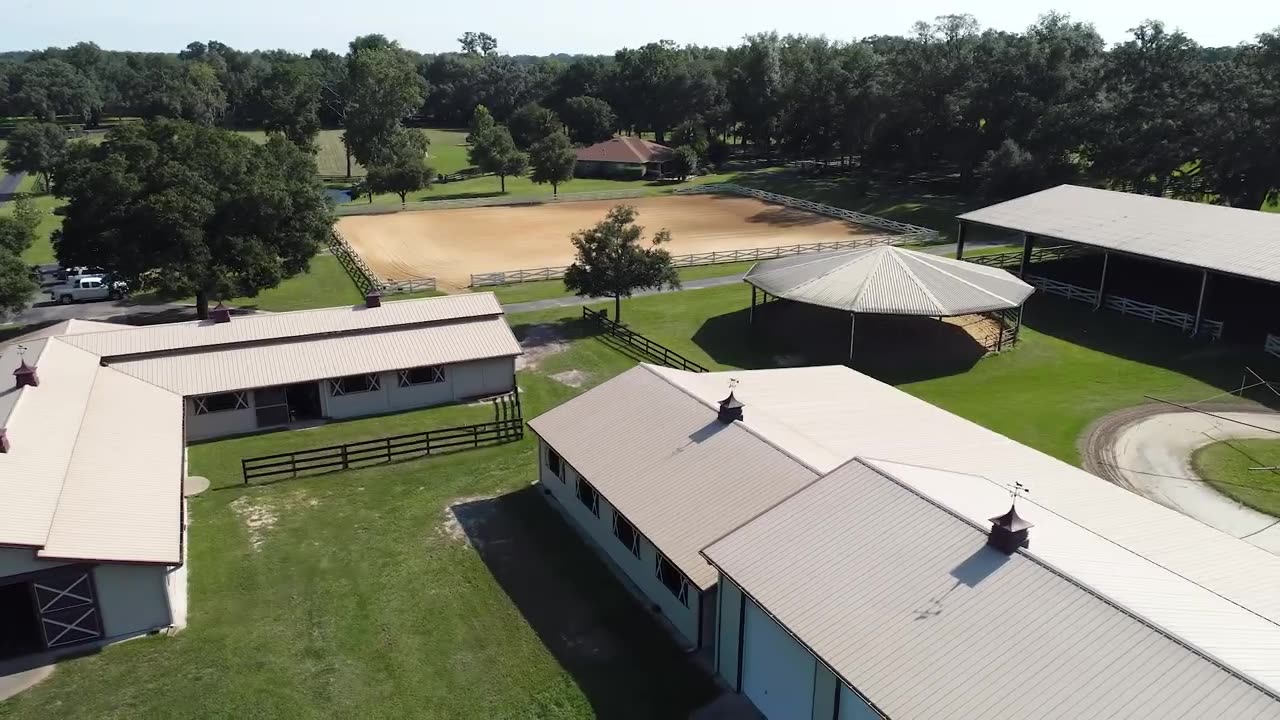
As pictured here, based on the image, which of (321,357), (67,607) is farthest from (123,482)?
(321,357)

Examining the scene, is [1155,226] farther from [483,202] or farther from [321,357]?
[483,202]

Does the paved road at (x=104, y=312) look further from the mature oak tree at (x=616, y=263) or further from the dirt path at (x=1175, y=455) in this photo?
the dirt path at (x=1175, y=455)

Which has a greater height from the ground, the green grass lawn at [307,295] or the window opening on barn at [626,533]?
the green grass lawn at [307,295]

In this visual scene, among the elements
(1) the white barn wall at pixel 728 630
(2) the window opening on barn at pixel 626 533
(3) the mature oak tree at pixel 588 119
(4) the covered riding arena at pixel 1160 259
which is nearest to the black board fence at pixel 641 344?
(2) the window opening on barn at pixel 626 533

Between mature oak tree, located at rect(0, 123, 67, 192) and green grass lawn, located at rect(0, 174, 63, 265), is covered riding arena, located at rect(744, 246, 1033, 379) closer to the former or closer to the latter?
green grass lawn, located at rect(0, 174, 63, 265)

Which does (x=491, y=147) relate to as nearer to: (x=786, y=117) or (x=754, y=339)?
(x=786, y=117)
